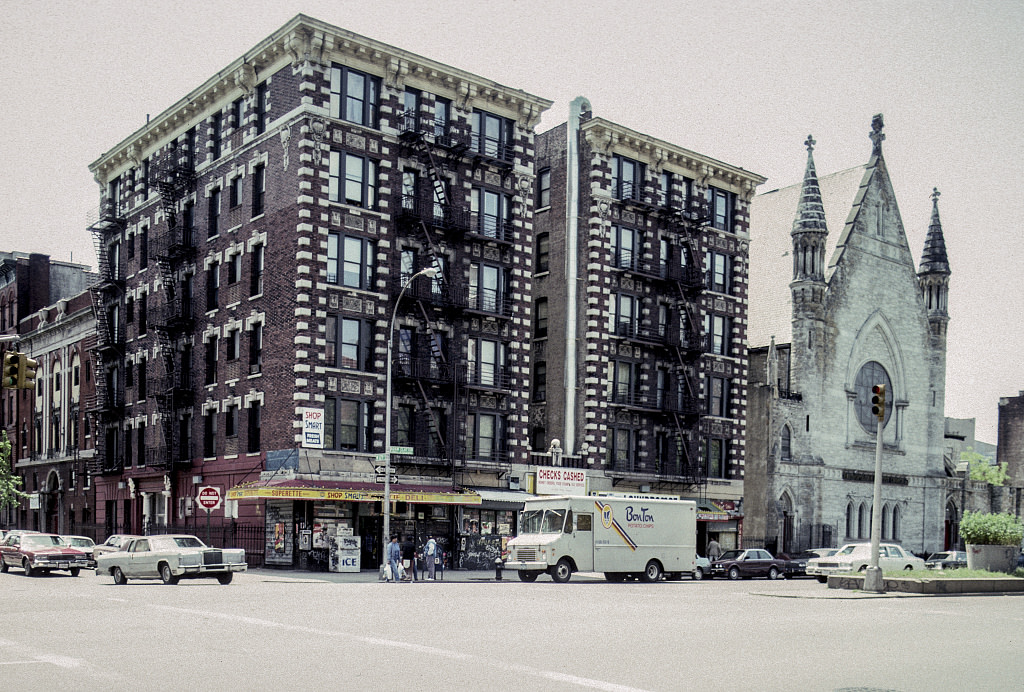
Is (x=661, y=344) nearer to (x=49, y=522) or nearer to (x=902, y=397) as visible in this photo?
(x=902, y=397)

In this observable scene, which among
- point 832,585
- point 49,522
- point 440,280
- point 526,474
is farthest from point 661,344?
point 49,522

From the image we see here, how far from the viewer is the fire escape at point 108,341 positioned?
57406mm

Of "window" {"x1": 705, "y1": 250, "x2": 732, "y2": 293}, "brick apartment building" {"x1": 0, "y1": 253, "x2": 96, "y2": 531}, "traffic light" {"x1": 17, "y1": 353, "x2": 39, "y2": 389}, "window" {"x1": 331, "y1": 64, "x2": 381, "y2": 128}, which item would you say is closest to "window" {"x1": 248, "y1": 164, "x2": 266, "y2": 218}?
"window" {"x1": 331, "y1": 64, "x2": 381, "y2": 128}

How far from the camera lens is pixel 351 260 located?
4438 cm

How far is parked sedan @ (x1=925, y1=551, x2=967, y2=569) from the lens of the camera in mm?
48928

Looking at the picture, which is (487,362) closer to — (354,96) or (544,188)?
(544,188)

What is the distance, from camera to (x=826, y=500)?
6469 cm

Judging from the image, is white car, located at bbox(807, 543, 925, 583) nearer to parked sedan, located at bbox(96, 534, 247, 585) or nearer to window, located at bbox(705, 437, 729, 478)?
window, located at bbox(705, 437, 729, 478)

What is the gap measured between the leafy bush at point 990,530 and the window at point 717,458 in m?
20.9

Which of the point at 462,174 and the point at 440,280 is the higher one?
the point at 462,174

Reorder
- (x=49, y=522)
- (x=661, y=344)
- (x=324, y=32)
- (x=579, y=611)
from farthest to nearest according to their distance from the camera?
(x=49, y=522) < (x=661, y=344) < (x=324, y=32) < (x=579, y=611)

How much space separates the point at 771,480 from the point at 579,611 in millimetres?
41820

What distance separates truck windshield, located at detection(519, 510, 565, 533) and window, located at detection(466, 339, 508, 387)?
33.0ft

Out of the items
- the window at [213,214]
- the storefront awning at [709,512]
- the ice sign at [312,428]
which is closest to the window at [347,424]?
the ice sign at [312,428]
